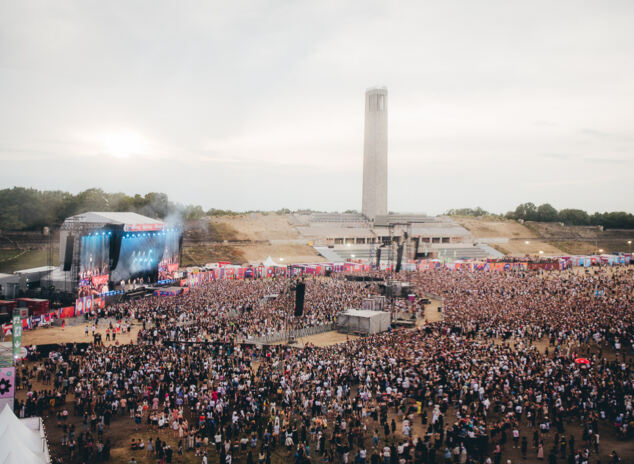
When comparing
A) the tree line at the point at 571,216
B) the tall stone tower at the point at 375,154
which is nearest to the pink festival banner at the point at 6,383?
the tall stone tower at the point at 375,154

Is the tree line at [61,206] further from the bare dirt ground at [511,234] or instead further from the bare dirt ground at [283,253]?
the bare dirt ground at [511,234]

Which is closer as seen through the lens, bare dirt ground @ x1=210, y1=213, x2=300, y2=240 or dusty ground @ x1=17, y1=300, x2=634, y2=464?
dusty ground @ x1=17, y1=300, x2=634, y2=464

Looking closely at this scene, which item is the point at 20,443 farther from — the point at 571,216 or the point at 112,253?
the point at 571,216

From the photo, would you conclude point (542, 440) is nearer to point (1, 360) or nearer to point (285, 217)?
point (1, 360)

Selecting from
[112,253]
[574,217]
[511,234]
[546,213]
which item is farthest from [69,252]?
[574,217]

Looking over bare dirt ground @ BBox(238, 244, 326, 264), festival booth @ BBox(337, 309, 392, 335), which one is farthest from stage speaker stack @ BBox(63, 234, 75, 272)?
bare dirt ground @ BBox(238, 244, 326, 264)

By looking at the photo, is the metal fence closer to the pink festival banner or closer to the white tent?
the pink festival banner
